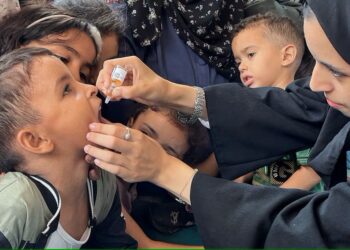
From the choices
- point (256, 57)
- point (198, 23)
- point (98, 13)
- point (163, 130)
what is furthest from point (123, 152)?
point (256, 57)

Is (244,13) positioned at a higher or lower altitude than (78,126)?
higher

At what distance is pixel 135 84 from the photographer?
3.64 ft

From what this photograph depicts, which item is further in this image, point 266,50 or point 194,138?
point 266,50

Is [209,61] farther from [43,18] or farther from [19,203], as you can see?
[19,203]

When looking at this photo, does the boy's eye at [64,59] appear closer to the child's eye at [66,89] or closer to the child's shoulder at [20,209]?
the child's eye at [66,89]

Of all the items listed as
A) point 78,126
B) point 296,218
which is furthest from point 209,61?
point 296,218

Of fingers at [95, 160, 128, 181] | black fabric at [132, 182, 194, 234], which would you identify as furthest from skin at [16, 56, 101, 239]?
black fabric at [132, 182, 194, 234]

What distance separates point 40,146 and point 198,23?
0.85 metres

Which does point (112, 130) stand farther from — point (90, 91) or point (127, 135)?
Answer: point (90, 91)

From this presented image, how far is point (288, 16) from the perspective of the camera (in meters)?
1.82

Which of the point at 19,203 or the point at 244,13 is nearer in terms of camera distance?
the point at 19,203

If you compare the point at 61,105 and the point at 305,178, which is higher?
the point at 61,105

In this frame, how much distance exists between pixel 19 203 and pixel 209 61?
96 centimetres

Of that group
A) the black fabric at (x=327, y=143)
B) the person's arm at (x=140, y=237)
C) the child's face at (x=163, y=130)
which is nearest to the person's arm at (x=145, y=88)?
the child's face at (x=163, y=130)
